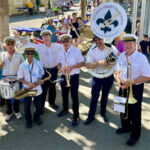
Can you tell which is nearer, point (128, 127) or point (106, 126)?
point (128, 127)

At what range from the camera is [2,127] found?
176 inches

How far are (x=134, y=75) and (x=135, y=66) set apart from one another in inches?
6.5

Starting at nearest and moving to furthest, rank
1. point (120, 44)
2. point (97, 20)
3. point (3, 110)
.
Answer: point (97, 20)
point (3, 110)
point (120, 44)

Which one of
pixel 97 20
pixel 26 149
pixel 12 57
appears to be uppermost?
pixel 97 20

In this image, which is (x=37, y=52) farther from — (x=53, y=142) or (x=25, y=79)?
(x=53, y=142)

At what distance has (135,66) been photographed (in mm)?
3410

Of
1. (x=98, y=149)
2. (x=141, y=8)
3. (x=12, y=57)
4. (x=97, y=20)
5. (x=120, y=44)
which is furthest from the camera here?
(x=141, y=8)

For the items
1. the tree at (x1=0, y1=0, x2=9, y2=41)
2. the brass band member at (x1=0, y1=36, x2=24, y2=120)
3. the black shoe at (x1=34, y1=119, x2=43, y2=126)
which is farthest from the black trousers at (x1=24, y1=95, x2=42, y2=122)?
the tree at (x1=0, y1=0, x2=9, y2=41)

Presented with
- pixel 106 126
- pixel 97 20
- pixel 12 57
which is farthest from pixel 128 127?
pixel 12 57

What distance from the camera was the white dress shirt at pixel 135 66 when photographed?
11.0ft

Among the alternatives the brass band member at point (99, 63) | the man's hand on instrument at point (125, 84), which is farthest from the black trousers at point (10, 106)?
the man's hand on instrument at point (125, 84)

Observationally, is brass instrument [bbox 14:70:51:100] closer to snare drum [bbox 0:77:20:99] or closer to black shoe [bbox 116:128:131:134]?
snare drum [bbox 0:77:20:99]

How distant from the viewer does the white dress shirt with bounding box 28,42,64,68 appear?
15.3 ft

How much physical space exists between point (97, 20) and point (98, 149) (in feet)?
7.88
